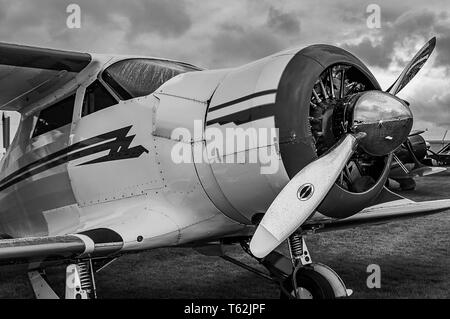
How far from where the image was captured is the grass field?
5852mm

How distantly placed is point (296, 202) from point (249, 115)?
68 cm

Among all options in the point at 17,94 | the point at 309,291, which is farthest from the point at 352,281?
the point at 17,94

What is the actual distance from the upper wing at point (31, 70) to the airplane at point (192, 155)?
0.01 m

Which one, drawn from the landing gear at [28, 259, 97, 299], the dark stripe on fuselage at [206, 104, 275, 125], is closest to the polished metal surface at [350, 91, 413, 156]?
the dark stripe on fuselage at [206, 104, 275, 125]

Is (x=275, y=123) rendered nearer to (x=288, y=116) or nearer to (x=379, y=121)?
(x=288, y=116)

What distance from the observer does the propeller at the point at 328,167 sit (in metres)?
3.20

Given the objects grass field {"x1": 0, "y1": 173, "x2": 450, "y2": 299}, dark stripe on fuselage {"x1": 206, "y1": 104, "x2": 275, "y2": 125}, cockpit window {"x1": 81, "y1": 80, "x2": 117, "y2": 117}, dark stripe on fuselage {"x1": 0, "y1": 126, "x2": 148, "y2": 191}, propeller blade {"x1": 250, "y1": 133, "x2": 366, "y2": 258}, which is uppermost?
cockpit window {"x1": 81, "y1": 80, "x2": 117, "y2": 117}

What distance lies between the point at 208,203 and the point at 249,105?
34.7 inches

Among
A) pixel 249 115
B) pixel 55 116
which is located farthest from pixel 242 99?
pixel 55 116

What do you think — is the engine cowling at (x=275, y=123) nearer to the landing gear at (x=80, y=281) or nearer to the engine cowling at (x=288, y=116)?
the engine cowling at (x=288, y=116)

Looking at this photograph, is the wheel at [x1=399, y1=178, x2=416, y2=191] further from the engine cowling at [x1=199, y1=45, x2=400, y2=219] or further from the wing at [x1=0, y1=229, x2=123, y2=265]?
the wing at [x1=0, y1=229, x2=123, y2=265]

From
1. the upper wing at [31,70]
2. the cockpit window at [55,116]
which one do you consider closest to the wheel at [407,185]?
the upper wing at [31,70]

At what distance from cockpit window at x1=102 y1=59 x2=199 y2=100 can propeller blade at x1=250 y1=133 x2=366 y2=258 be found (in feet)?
5.38

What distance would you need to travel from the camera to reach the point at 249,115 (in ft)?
11.3
